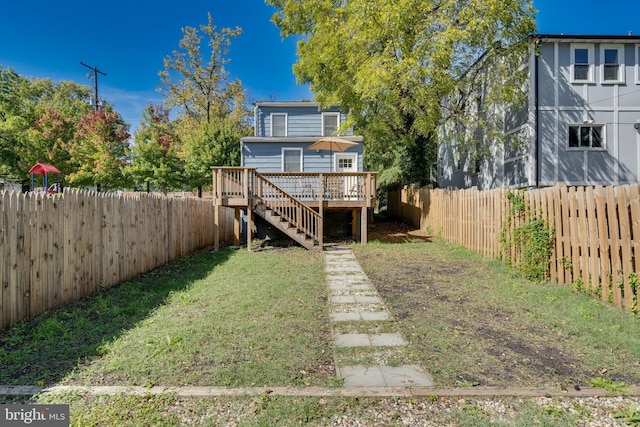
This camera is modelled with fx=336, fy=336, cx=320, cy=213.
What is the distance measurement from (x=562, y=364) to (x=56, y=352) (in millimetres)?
4796

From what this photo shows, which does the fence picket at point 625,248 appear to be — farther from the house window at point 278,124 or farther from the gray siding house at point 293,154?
the house window at point 278,124

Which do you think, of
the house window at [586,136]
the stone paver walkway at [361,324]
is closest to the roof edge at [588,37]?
the house window at [586,136]

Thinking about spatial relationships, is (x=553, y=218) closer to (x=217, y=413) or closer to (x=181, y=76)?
(x=217, y=413)

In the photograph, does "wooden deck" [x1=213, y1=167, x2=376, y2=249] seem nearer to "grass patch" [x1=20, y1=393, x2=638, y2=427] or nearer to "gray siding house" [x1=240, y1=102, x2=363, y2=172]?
"gray siding house" [x1=240, y1=102, x2=363, y2=172]

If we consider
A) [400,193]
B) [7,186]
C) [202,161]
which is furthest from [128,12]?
[7,186]

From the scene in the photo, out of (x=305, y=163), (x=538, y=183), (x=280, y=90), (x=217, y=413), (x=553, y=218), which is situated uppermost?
(x=280, y=90)

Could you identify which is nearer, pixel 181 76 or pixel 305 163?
pixel 305 163

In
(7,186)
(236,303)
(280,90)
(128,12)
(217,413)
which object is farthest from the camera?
(280,90)

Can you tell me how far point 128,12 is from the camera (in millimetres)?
15055

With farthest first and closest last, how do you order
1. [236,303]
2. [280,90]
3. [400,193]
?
[280,90] < [400,193] < [236,303]

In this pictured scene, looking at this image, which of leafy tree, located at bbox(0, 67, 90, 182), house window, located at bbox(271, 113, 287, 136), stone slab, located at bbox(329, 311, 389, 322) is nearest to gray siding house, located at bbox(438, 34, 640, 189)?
house window, located at bbox(271, 113, 287, 136)

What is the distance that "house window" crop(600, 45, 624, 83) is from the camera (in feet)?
45.1

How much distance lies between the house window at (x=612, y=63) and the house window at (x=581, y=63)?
0.51 m

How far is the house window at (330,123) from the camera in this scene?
1631 cm
